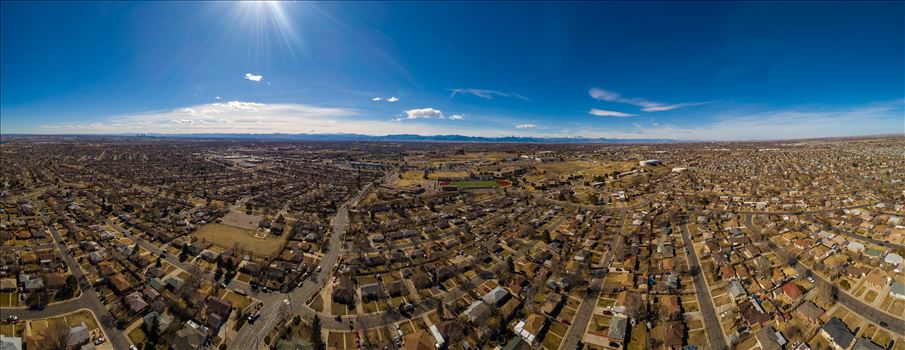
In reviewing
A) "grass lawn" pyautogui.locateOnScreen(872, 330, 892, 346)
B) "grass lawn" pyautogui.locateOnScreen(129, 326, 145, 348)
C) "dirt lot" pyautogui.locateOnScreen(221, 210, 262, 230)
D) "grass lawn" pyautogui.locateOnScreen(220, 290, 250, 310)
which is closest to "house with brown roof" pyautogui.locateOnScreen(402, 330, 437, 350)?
"grass lawn" pyautogui.locateOnScreen(220, 290, 250, 310)

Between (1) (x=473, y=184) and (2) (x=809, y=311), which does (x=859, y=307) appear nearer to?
(2) (x=809, y=311)

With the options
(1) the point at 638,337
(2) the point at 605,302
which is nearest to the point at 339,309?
(2) the point at 605,302

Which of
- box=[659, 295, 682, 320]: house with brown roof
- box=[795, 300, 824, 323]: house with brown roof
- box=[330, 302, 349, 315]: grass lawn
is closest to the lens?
box=[795, 300, 824, 323]: house with brown roof

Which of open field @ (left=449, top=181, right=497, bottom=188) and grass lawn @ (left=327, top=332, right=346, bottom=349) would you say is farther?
open field @ (left=449, top=181, right=497, bottom=188)

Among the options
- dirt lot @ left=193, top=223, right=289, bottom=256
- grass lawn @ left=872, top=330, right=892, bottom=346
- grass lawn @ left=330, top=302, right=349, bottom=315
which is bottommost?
grass lawn @ left=330, top=302, right=349, bottom=315

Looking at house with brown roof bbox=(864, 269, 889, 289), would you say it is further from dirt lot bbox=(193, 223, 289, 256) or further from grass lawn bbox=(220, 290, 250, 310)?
dirt lot bbox=(193, 223, 289, 256)

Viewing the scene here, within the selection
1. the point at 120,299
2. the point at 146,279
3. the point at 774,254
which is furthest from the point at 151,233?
the point at 774,254

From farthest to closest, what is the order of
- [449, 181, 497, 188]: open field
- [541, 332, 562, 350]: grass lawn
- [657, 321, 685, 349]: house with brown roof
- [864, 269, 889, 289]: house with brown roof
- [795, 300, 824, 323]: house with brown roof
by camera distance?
[449, 181, 497, 188]: open field → [864, 269, 889, 289]: house with brown roof → [795, 300, 824, 323]: house with brown roof → [541, 332, 562, 350]: grass lawn → [657, 321, 685, 349]: house with brown roof

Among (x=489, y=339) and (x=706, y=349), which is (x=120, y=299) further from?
(x=706, y=349)
